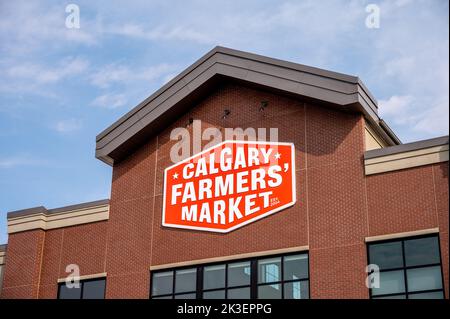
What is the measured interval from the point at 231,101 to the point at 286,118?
8.42 feet

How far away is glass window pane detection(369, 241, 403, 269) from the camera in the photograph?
82.1 ft

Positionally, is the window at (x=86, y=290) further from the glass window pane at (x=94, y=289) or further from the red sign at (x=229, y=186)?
the red sign at (x=229, y=186)

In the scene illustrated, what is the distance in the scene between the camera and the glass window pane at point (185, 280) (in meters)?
28.0

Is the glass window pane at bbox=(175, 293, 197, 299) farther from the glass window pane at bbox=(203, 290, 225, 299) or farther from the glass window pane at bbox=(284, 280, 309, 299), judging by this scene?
the glass window pane at bbox=(284, 280, 309, 299)

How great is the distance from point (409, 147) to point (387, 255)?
3.57m

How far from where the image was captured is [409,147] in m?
25.9

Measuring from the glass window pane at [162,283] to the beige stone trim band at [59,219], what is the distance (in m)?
3.39

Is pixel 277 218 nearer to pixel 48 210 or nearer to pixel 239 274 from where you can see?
pixel 239 274

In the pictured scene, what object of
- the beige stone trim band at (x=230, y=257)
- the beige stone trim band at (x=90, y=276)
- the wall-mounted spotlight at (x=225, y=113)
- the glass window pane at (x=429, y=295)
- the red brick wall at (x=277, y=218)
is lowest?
the glass window pane at (x=429, y=295)

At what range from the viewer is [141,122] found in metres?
30.7

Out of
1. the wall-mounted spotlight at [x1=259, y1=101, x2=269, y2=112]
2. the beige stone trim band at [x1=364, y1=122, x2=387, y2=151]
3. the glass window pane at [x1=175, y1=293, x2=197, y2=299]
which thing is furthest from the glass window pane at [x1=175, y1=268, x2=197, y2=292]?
the beige stone trim band at [x1=364, y1=122, x2=387, y2=151]

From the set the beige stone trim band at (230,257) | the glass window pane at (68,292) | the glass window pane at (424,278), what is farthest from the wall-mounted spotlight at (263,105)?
the glass window pane at (68,292)
